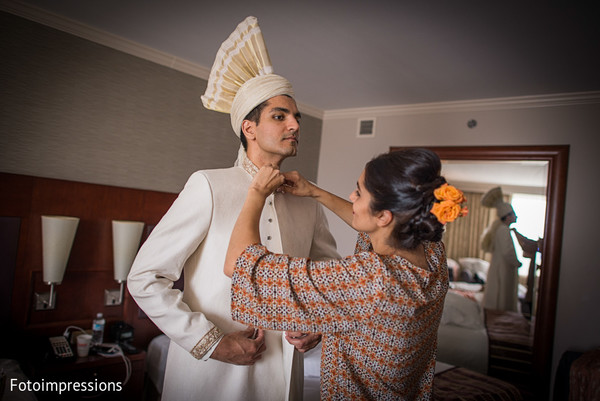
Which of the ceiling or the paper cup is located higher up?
the ceiling

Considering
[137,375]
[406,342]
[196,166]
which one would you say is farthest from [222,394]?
[196,166]

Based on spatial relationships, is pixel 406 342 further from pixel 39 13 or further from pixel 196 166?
pixel 39 13

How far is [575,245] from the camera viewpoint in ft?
10.1

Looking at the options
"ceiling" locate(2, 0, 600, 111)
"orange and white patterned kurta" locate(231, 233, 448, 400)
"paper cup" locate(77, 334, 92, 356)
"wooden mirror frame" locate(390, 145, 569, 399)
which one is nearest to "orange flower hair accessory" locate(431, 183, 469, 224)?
"orange and white patterned kurta" locate(231, 233, 448, 400)

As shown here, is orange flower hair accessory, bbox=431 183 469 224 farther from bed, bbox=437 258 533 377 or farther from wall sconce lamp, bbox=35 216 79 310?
bed, bbox=437 258 533 377

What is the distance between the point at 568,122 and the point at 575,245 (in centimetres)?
100

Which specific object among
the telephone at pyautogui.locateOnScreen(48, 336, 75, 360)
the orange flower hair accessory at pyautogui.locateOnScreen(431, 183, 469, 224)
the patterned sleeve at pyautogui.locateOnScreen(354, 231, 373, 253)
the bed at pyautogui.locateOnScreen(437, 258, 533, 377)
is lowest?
the bed at pyautogui.locateOnScreen(437, 258, 533, 377)

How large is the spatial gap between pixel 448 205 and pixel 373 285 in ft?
0.90

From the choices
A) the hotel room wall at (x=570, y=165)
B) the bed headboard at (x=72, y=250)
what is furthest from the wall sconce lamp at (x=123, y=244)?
the hotel room wall at (x=570, y=165)

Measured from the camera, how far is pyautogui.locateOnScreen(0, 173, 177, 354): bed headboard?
234cm

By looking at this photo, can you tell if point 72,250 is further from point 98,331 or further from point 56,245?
point 98,331

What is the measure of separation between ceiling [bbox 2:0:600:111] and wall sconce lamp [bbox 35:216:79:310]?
132cm

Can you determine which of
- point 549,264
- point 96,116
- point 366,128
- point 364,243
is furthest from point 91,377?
point 549,264

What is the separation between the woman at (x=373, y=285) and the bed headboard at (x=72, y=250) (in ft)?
6.52
